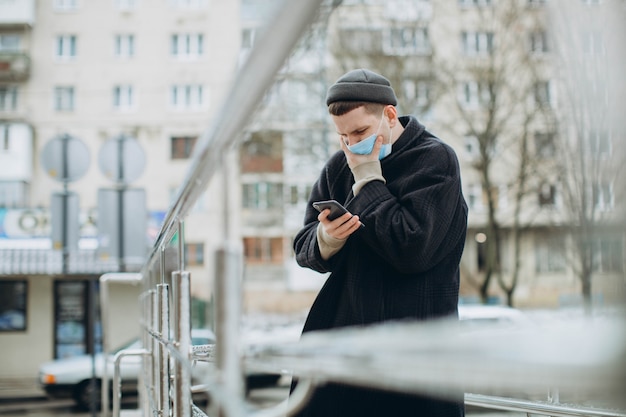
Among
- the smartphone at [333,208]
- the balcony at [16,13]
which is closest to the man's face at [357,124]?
the smartphone at [333,208]

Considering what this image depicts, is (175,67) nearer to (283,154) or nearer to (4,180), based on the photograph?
(4,180)

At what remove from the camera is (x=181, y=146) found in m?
33.4

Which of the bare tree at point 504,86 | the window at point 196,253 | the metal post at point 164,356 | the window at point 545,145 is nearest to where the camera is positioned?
the metal post at point 164,356

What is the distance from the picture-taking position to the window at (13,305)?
20.8 metres

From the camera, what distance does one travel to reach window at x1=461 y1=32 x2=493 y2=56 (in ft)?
60.2

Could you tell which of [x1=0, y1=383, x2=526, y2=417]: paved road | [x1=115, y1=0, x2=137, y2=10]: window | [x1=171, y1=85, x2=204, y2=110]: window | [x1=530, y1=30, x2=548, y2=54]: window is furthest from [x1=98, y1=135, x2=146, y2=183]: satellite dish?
[x1=115, y1=0, x2=137, y2=10]: window

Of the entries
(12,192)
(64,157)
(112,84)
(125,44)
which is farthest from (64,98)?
(64,157)

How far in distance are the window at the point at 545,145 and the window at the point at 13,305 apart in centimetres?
1247

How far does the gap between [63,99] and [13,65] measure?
2.17m

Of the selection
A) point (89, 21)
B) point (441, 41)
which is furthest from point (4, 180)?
point (441, 41)

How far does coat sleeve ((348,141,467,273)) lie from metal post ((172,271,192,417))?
1.14 ft

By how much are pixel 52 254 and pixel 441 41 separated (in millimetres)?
10622

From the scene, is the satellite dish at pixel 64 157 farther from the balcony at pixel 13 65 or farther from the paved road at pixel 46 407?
the balcony at pixel 13 65

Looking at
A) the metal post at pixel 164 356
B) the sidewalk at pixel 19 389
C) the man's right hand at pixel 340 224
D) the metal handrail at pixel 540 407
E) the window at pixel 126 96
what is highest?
the window at pixel 126 96
